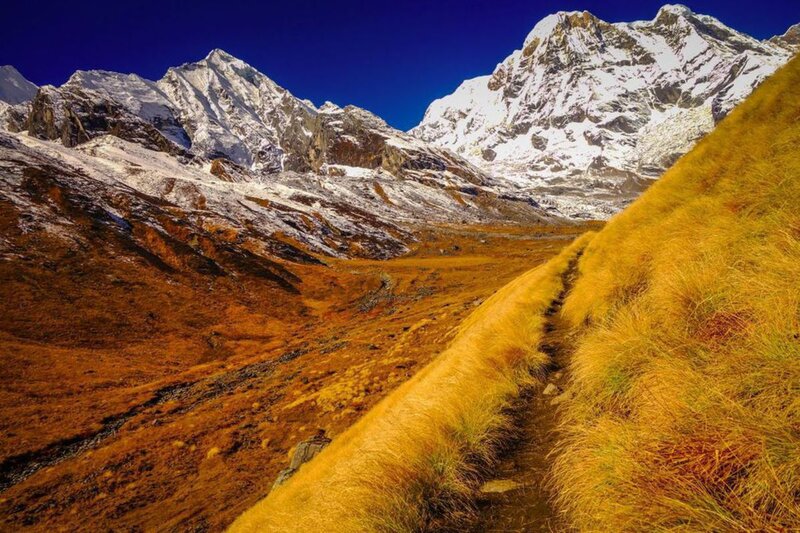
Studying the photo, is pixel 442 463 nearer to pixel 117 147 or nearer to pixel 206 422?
pixel 206 422

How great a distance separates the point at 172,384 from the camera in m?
31.0

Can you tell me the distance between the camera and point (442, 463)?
484cm

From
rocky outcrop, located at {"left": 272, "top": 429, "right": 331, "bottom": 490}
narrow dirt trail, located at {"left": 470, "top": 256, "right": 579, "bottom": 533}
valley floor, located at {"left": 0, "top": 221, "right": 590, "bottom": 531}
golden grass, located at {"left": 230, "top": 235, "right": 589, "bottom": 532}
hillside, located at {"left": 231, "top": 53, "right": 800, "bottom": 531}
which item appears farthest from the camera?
valley floor, located at {"left": 0, "top": 221, "right": 590, "bottom": 531}

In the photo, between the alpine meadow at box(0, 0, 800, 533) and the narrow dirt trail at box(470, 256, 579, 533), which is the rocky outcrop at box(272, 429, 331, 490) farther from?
the narrow dirt trail at box(470, 256, 579, 533)

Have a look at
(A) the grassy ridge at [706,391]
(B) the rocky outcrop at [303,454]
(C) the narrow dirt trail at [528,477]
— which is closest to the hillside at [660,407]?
(A) the grassy ridge at [706,391]

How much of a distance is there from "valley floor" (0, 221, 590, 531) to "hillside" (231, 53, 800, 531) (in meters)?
10.3

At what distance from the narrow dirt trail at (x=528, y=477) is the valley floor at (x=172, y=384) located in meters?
12.9

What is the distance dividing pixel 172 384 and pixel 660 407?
3542 cm

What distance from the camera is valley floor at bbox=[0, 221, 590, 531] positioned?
16906 mm

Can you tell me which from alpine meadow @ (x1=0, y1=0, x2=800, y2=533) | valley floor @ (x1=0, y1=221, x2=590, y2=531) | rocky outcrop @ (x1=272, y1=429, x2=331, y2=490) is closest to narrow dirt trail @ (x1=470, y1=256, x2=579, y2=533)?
alpine meadow @ (x1=0, y1=0, x2=800, y2=533)

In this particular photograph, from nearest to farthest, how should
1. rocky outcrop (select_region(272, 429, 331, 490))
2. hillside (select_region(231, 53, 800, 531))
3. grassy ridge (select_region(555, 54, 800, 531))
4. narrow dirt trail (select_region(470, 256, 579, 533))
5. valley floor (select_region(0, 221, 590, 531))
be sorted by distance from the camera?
1. grassy ridge (select_region(555, 54, 800, 531))
2. hillside (select_region(231, 53, 800, 531))
3. narrow dirt trail (select_region(470, 256, 579, 533))
4. rocky outcrop (select_region(272, 429, 331, 490))
5. valley floor (select_region(0, 221, 590, 531))

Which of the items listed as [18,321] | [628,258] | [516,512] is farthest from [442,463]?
[18,321]

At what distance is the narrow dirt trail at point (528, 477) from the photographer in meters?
3.94

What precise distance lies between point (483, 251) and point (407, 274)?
42.1 m
